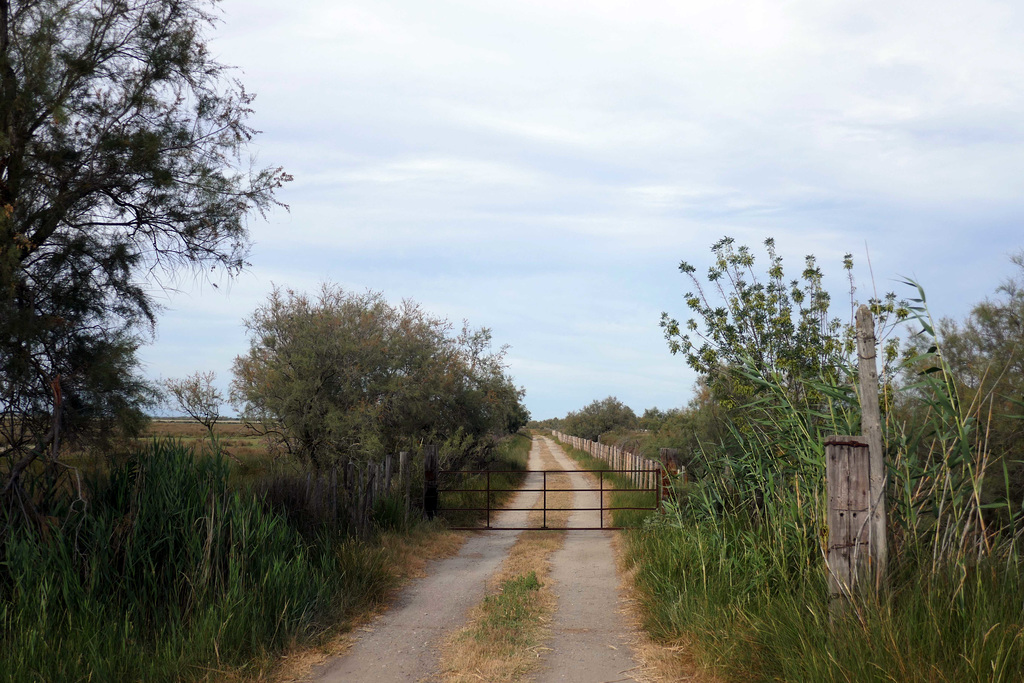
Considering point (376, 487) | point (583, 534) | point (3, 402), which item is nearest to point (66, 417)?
point (3, 402)

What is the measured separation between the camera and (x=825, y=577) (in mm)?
5914

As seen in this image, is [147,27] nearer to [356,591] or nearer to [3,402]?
[3,402]

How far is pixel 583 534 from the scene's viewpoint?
49.4 ft

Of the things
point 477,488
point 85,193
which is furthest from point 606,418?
point 85,193

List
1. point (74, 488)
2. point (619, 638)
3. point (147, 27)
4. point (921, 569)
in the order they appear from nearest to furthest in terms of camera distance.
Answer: point (921, 569) < point (619, 638) < point (74, 488) < point (147, 27)

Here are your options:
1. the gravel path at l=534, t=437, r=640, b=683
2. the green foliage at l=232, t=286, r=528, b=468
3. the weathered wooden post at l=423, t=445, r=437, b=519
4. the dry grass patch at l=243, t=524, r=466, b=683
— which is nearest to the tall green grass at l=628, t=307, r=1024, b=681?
the gravel path at l=534, t=437, r=640, b=683

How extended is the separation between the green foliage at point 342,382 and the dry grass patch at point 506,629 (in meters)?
7.95

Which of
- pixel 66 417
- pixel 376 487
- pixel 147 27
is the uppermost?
pixel 147 27

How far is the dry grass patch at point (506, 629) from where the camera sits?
6.32m

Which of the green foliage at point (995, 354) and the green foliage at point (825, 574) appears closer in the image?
the green foliage at point (825, 574)

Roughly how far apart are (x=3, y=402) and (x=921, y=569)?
10531 millimetres

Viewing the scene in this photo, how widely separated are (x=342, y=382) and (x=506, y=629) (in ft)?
40.5

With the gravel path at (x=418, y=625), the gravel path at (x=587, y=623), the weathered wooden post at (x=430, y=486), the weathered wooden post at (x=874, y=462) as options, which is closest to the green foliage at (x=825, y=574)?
the weathered wooden post at (x=874, y=462)

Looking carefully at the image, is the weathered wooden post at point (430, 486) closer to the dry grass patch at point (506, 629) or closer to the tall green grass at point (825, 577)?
the dry grass patch at point (506, 629)
